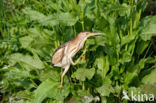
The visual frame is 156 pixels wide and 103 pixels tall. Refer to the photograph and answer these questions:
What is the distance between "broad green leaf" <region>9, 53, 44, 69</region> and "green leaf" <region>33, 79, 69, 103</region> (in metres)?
0.37

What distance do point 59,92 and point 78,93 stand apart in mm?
232

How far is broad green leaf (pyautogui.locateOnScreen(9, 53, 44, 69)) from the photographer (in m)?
2.84

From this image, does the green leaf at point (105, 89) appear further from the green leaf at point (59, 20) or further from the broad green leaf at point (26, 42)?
the broad green leaf at point (26, 42)

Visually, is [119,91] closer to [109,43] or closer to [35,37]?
[109,43]

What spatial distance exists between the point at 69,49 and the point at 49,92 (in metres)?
0.59

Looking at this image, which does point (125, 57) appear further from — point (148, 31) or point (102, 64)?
point (148, 31)

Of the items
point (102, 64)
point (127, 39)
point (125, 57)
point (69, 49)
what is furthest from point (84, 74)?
point (127, 39)

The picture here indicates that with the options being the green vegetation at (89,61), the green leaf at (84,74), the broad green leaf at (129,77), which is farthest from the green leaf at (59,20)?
the broad green leaf at (129,77)

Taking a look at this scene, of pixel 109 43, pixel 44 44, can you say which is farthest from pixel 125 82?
pixel 44 44

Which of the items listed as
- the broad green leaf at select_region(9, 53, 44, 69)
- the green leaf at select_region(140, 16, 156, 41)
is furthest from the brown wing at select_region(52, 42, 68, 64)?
the green leaf at select_region(140, 16, 156, 41)

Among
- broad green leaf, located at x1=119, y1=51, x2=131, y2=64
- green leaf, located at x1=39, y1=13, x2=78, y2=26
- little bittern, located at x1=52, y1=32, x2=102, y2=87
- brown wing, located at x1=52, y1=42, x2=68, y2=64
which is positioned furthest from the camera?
broad green leaf, located at x1=119, y1=51, x2=131, y2=64

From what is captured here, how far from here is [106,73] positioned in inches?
111

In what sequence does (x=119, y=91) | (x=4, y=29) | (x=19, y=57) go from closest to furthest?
(x=119, y=91) → (x=19, y=57) → (x=4, y=29)

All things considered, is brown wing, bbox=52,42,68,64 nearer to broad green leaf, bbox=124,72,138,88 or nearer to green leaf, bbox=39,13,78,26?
green leaf, bbox=39,13,78,26
